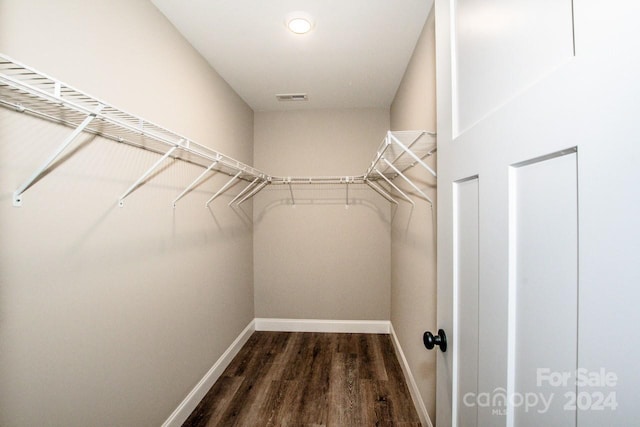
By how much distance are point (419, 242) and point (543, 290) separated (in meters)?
1.25

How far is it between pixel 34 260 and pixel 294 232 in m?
2.11

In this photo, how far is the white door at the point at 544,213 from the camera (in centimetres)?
33

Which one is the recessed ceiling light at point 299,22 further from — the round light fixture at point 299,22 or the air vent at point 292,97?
the air vent at point 292,97

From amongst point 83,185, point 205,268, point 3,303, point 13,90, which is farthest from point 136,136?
point 205,268

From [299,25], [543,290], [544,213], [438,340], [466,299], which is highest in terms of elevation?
[299,25]

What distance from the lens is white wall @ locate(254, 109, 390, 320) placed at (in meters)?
2.79

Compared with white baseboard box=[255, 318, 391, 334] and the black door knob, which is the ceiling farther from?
white baseboard box=[255, 318, 391, 334]

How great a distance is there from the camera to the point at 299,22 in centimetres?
150

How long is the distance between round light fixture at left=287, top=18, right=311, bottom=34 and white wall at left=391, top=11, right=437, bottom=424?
696 millimetres

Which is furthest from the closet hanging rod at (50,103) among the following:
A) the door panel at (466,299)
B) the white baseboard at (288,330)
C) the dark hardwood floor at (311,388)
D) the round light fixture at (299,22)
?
the dark hardwood floor at (311,388)

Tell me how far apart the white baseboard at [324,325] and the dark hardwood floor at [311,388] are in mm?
158

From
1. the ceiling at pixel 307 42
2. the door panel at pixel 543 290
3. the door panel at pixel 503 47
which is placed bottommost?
Answer: the door panel at pixel 543 290

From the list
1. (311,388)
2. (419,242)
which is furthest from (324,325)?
(419,242)

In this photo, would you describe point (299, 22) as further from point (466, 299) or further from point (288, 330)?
point (288, 330)
